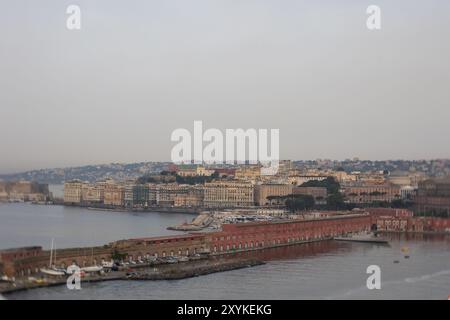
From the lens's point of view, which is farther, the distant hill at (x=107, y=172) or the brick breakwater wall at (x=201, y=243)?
the distant hill at (x=107, y=172)

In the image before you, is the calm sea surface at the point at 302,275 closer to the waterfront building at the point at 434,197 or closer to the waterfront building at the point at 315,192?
the waterfront building at the point at 434,197

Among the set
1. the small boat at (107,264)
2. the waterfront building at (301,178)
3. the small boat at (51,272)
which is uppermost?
the waterfront building at (301,178)

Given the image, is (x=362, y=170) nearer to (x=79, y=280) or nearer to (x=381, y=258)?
(x=381, y=258)

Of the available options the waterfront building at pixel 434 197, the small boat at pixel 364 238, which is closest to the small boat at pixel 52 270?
the small boat at pixel 364 238

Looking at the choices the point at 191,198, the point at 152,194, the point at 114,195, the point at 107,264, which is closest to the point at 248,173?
the point at 191,198

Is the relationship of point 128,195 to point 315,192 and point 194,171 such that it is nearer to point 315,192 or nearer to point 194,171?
point 194,171

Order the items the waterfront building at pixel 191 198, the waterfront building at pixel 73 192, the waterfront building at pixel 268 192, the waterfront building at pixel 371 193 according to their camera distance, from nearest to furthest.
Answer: the waterfront building at pixel 371 193 → the waterfront building at pixel 268 192 → the waterfront building at pixel 191 198 → the waterfront building at pixel 73 192
